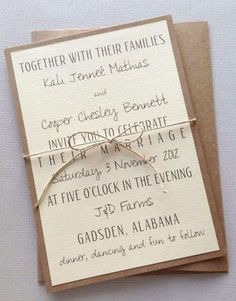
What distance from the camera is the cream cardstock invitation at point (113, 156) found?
504 millimetres

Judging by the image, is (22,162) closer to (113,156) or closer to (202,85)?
(113,156)

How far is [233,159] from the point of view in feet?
1.73

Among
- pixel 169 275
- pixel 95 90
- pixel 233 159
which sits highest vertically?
pixel 95 90

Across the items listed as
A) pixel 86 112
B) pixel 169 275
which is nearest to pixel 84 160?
pixel 86 112

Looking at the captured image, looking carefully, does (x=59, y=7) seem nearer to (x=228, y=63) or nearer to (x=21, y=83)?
(x=21, y=83)

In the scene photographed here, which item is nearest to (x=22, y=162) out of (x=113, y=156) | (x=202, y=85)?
(x=113, y=156)

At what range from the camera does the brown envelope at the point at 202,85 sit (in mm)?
516

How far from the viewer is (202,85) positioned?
1.74 feet

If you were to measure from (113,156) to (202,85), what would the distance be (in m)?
0.14

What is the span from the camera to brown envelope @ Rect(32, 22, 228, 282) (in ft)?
1.69

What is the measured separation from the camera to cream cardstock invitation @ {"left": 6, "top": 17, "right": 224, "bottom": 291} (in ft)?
1.65

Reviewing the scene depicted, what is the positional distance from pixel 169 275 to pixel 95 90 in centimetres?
23

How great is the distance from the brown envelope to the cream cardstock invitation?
0.04 ft

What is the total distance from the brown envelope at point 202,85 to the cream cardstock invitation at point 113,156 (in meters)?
0.01
